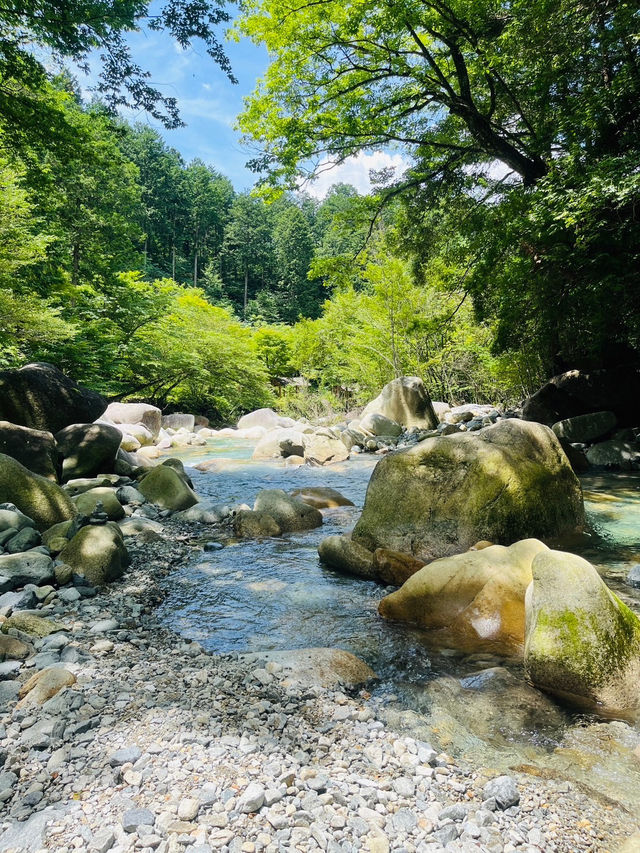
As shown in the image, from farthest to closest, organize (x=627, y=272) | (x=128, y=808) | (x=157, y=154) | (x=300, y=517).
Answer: (x=157, y=154) → (x=627, y=272) → (x=300, y=517) → (x=128, y=808)

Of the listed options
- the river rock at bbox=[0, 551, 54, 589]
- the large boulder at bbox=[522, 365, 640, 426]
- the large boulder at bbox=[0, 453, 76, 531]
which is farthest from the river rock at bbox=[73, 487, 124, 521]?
the large boulder at bbox=[522, 365, 640, 426]

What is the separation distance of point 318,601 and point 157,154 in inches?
2194

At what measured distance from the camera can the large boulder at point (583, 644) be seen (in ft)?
8.18

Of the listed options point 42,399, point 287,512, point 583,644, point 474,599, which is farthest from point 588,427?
point 42,399

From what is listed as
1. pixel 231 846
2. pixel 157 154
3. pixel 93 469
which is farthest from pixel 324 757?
pixel 157 154

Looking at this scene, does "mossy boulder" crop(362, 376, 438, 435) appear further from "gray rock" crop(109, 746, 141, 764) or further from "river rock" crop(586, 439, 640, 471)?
"gray rock" crop(109, 746, 141, 764)

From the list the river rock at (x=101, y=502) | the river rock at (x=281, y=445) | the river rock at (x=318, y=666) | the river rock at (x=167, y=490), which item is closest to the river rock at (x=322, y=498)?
the river rock at (x=167, y=490)

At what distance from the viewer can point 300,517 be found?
6379 mm

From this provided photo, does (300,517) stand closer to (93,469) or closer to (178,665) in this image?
(178,665)

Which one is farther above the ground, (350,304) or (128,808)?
(350,304)

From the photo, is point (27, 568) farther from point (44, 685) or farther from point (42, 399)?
point (42, 399)

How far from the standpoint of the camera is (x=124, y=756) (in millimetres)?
1932

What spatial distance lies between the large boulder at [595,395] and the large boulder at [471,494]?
677cm

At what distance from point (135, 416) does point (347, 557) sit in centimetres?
1344
